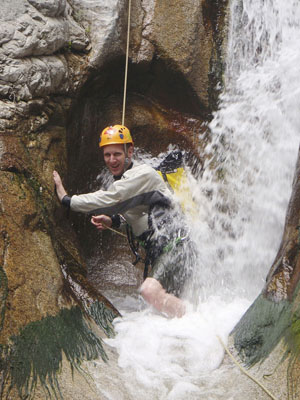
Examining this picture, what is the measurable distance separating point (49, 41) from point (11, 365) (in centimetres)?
362

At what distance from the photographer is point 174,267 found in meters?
4.99

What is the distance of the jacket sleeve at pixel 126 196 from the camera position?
4855 millimetres

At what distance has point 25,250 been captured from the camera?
403 cm

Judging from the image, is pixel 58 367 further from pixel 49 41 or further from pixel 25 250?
pixel 49 41

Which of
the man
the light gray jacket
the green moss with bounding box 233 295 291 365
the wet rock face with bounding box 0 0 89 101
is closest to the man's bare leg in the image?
the man

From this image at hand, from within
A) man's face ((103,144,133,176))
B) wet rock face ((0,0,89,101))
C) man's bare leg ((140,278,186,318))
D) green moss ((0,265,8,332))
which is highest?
wet rock face ((0,0,89,101))

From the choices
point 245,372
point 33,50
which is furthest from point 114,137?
point 245,372

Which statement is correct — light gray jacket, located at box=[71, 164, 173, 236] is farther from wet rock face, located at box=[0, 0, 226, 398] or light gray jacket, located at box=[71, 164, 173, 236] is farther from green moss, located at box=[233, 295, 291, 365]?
green moss, located at box=[233, 295, 291, 365]

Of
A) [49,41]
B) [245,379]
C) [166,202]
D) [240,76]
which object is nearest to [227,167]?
[240,76]

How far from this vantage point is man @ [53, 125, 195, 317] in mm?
4820

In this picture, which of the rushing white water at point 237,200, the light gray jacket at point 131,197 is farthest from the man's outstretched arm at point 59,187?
the rushing white water at point 237,200

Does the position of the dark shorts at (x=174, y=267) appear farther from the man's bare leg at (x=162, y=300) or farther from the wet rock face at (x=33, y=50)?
the wet rock face at (x=33, y=50)

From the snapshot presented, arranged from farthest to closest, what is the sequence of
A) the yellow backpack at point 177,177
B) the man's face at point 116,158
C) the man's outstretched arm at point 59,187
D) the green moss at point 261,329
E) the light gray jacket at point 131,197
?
the yellow backpack at point 177,177, the man's face at point 116,158, the man's outstretched arm at point 59,187, the light gray jacket at point 131,197, the green moss at point 261,329

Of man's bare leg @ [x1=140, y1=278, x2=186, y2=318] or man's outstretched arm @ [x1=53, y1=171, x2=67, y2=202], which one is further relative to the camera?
man's outstretched arm @ [x1=53, y1=171, x2=67, y2=202]
